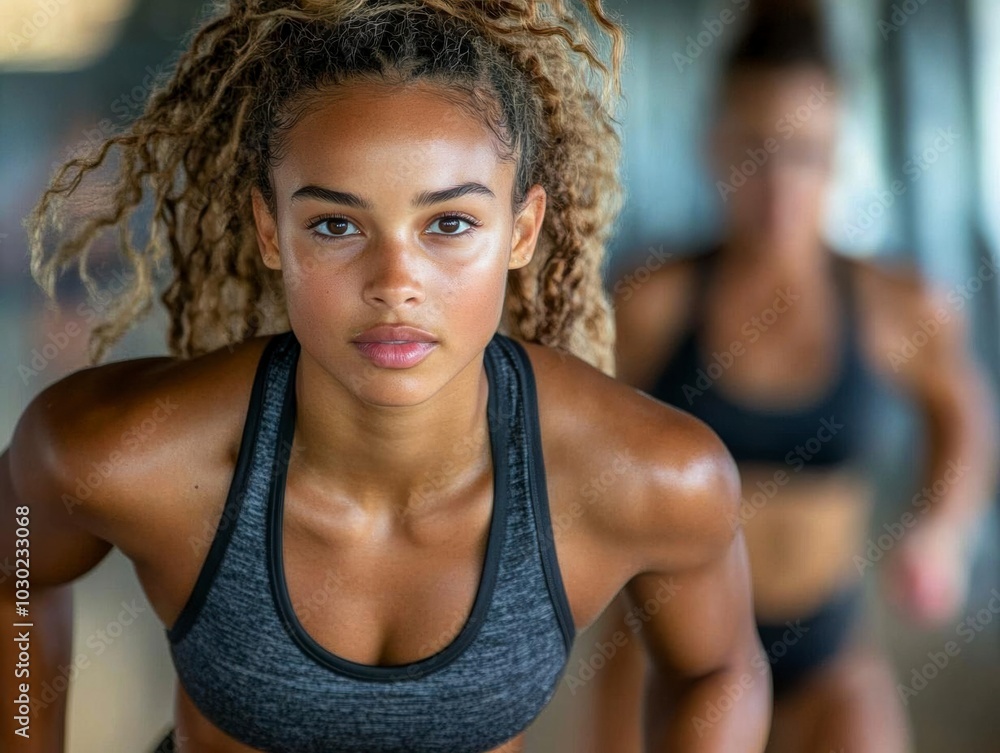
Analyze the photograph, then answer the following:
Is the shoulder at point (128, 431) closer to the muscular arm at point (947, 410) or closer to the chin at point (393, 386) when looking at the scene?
the chin at point (393, 386)

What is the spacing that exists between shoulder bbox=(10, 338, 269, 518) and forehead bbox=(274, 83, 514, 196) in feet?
0.52

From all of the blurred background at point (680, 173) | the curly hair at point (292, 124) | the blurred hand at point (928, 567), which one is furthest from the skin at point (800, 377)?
the curly hair at point (292, 124)

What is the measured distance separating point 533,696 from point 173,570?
260 mm

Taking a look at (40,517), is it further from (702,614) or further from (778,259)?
(778,259)

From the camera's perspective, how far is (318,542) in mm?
765

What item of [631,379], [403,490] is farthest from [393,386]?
[631,379]

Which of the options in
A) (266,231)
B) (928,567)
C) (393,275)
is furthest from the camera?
(928,567)

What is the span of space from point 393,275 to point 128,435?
0.23m

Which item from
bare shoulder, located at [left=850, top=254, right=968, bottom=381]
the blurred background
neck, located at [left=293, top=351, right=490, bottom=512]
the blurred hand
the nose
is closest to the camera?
the nose

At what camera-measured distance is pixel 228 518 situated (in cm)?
74

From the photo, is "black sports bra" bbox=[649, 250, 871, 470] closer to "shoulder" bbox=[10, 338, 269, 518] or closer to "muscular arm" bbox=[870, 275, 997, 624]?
"muscular arm" bbox=[870, 275, 997, 624]

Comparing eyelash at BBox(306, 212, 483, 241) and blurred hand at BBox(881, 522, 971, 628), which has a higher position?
eyelash at BBox(306, 212, 483, 241)

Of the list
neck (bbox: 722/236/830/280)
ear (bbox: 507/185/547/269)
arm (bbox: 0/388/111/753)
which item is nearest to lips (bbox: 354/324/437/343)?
ear (bbox: 507/185/547/269)

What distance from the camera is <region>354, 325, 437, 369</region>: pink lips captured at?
0.66 m
